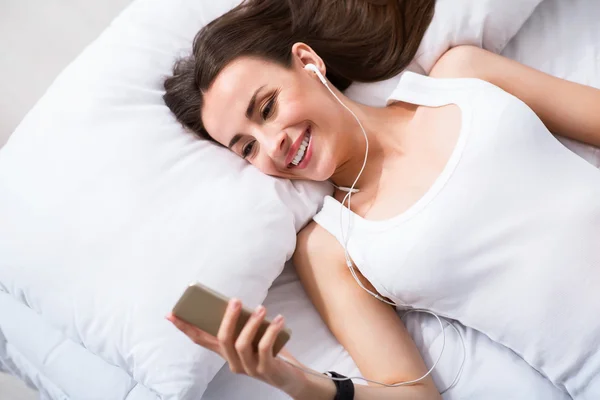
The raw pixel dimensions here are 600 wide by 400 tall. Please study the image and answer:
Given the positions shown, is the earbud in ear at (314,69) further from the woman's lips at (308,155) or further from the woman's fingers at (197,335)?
the woman's fingers at (197,335)

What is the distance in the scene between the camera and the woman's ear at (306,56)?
1.21 meters

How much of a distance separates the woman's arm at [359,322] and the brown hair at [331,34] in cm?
37

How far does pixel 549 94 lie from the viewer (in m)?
1.16

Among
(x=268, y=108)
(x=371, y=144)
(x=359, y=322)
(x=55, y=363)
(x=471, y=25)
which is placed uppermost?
(x=471, y=25)

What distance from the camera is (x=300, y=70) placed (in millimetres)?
1180

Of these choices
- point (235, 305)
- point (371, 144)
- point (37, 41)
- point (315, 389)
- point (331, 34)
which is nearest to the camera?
point (235, 305)

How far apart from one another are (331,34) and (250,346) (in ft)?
2.77

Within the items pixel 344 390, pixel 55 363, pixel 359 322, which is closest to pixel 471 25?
pixel 359 322

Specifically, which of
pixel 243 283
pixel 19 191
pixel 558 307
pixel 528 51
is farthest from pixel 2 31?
pixel 558 307

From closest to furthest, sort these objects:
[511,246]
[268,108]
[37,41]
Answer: [511,246]
[268,108]
[37,41]

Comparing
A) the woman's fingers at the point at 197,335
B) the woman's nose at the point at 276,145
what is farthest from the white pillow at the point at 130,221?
the woman's fingers at the point at 197,335

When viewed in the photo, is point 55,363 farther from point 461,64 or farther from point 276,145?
point 461,64

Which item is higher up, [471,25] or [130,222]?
[471,25]

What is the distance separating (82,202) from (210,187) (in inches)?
9.9
